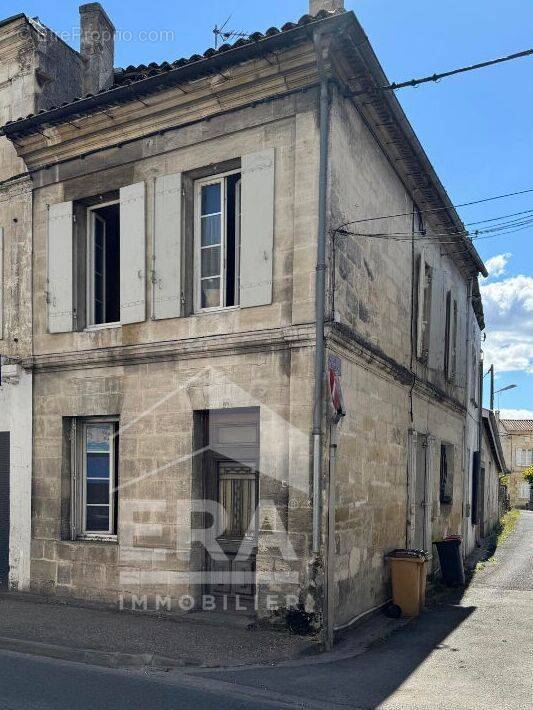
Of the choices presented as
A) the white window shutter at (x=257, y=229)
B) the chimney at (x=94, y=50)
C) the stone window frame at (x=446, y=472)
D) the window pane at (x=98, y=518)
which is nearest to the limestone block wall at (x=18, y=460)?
the window pane at (x=98, y=518)

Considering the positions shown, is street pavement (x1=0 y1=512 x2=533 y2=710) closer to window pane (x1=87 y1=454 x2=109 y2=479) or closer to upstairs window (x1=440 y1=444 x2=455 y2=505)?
window pane (x1=87 y1=454 x2=109 y2=479)

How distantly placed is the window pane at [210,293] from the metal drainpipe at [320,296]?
1.64 m

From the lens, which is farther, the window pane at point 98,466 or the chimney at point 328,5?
the window pane at point 98,466

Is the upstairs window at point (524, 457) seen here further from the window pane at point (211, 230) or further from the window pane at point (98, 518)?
the window pane at point (211, 230)

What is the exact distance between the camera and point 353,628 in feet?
26.8

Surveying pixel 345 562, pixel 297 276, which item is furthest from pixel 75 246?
pixel 345 562

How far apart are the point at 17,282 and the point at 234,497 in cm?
478

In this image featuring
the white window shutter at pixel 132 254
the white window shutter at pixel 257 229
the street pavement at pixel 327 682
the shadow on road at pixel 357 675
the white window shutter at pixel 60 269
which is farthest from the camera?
the white window shutter at pixel 60 269

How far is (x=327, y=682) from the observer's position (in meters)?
6.10

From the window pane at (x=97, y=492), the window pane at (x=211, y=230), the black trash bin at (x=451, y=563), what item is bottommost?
the black trash bin at (x=451, y=563)

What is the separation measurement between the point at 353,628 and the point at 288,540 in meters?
1.65

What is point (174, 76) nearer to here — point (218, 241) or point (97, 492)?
point (218, 241)

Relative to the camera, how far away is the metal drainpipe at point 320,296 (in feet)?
24.2

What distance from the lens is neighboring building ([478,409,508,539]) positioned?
63.0ft
